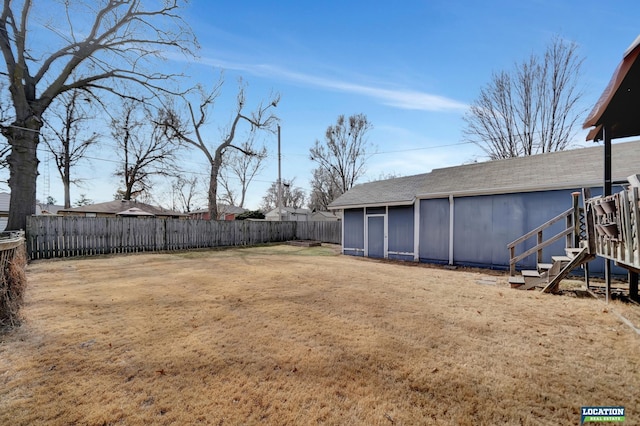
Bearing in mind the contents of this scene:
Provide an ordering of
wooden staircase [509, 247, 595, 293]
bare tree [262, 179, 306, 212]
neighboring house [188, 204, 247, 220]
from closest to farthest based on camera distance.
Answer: wooden staircase [509, 247, 595, 293]
neighboring house [188, 204, 247, 220]
bare tree [262, 179, 306, 212]

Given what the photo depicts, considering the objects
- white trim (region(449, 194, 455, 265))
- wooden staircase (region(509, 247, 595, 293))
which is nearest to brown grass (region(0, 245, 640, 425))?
wooden staircase (region(509, 247, 595, 293))

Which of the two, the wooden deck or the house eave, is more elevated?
the house eave

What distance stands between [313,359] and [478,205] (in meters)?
8.30

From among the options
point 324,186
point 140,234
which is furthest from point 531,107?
point 140,234

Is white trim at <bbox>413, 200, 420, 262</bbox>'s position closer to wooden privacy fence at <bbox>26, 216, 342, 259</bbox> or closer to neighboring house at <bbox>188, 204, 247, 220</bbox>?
wooden privacy fence at <bbox>26, 216, 342, 259</bbox>

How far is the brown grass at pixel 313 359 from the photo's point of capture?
1.93 meters

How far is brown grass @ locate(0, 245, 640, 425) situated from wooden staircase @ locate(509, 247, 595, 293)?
363 mm

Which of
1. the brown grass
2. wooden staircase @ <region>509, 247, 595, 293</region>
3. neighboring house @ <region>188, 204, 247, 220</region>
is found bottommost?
the brown grass

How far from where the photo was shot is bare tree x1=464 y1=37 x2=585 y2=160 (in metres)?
16.3

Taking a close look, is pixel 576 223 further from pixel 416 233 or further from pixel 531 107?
pixel 531 107

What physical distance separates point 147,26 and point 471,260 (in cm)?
1686

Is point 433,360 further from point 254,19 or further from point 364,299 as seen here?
point 254,19

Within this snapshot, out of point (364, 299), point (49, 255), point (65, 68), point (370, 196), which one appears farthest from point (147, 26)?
point (364, 299)

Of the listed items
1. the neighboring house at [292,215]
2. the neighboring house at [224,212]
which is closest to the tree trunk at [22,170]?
the neighboring house at [224,212]
